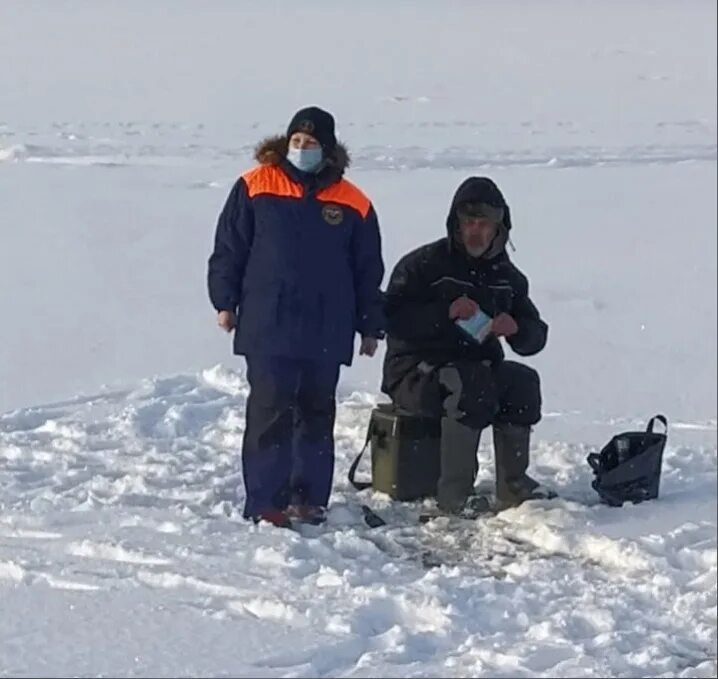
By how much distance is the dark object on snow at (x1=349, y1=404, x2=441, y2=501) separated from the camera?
486 centimetres

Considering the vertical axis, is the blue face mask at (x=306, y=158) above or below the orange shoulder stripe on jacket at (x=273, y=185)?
above

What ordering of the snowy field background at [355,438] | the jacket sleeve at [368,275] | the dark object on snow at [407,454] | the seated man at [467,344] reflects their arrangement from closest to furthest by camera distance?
the snowy field background at [355,438]
the jacket sleeve at [368,275]
the seated man at [467,344]
the dark object on snow at [407,454]

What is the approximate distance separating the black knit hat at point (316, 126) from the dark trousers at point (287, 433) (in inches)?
28.6

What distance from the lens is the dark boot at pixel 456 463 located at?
4.66 metres

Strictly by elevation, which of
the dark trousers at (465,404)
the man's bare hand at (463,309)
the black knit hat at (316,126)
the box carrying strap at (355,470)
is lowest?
the box carrying strap at (355,470)

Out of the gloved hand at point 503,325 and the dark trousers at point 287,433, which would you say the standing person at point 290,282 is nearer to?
the dark trousers at point 287,433

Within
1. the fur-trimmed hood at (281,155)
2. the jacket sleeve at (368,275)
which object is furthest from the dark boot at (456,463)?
the fur-trimmed hood at (281,155)

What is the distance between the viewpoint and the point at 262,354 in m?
4.49

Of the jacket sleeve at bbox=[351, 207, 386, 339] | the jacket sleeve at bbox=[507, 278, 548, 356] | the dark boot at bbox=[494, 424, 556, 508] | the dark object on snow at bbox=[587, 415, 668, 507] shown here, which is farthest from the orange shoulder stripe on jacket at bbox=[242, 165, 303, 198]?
the dark object on snow at bbox=[587, 415, 668, 507]

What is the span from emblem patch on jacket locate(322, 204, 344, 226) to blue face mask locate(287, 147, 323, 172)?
5.3 inches

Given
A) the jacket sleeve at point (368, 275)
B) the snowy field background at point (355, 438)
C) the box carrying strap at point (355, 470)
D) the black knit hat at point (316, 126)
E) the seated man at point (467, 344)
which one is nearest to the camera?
the snowy field background at point (355, 438)

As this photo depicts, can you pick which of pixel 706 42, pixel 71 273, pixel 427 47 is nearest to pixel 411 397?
pixel 706 42

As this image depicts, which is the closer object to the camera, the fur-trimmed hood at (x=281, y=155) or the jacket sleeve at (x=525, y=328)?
the fur-trimmed hood at (x=281, y=155)

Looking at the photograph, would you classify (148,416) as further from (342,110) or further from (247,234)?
(342,110)
